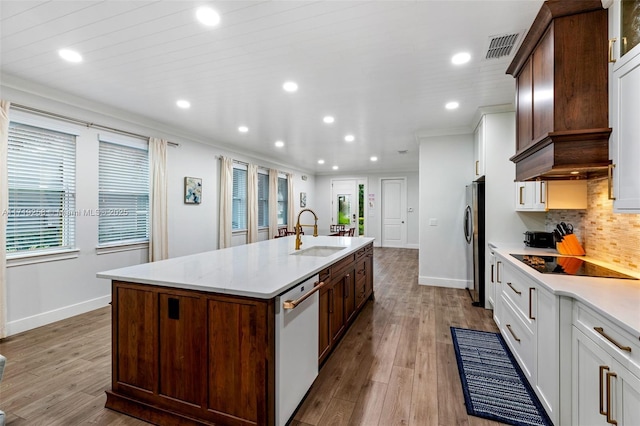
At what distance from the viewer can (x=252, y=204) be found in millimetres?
6574

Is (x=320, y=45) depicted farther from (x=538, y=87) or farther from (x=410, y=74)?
(x=538, y=87)

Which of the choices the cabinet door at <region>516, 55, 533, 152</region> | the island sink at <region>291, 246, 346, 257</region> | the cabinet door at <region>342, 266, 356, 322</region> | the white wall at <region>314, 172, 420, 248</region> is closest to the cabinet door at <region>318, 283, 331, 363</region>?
the cabinet door at <region>342, 266, 356, 322</region>

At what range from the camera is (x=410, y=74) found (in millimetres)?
2781

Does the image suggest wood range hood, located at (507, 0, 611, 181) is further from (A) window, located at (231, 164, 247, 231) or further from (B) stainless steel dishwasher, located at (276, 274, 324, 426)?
(A) window, located at (231, 164, 247, 231)

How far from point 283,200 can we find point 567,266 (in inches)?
277

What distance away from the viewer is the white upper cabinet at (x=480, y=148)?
3809 mm

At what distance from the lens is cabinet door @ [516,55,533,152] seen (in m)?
2.16

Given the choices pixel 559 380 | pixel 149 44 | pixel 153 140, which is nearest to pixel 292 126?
pixel 153 140

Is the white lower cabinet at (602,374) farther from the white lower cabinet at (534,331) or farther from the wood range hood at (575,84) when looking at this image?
the wood range hood at (575,84)

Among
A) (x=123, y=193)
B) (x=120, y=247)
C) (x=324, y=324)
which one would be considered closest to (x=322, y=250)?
(x=324, y=324)

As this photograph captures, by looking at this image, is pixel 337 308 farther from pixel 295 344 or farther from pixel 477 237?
pixel 477 237

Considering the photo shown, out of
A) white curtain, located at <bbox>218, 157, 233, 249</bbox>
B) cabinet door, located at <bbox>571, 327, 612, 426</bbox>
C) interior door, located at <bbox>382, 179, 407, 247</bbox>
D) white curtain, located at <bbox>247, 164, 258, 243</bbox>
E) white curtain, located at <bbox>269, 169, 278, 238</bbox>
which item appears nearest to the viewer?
cabinet door, located at <bbox>571, 327, 612, 426</bbox>

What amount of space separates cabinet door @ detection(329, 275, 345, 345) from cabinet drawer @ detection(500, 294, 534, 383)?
1458 millimetres

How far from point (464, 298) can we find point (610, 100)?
319 centimetres
